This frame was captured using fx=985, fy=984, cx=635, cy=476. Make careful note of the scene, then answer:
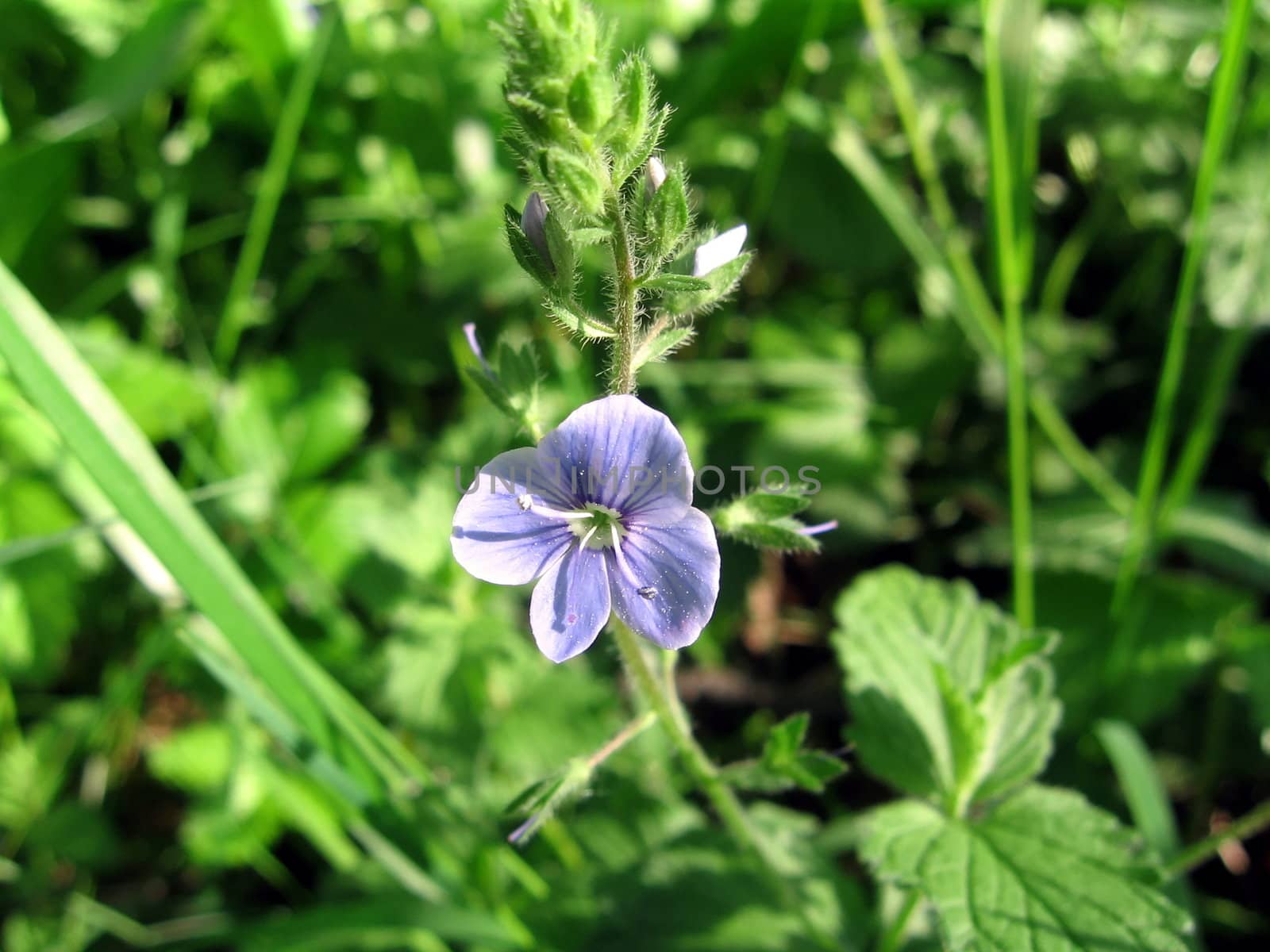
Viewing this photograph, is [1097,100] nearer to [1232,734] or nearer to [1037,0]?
[1037,0]

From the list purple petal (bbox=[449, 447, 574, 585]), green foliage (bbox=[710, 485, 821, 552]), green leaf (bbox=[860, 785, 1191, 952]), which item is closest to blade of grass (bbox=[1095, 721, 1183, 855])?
green leaf (bbox=[860, 785, 1191, 952])

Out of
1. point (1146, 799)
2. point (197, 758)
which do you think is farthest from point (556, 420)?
point (1146, 799)

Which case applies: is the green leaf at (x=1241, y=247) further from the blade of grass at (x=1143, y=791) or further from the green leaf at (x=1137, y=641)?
the blade of grass at (x=1143, y=791)

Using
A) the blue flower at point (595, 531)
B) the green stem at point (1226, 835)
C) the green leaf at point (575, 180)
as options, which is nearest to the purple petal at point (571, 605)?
the blue flower at point (595, 531)

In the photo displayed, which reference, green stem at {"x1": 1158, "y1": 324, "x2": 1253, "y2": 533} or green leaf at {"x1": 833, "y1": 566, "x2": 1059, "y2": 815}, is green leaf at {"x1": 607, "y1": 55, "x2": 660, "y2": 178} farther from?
green stem at {"x1": 1158, "y1": 324, "x2": 1253, "y2": 533}

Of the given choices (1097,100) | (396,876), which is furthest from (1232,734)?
(396,876)

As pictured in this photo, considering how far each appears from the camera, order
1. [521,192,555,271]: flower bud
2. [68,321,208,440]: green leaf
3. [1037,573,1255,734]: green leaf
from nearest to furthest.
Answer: [521,192,555,271]: flower bud → [1037,573,1255,734]: green leaf → [68,321,208,440]: green leaf
